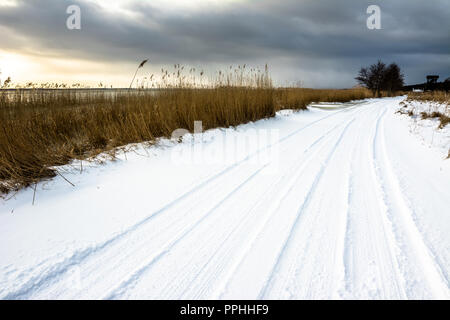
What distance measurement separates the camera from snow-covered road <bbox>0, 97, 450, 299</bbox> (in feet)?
4.44

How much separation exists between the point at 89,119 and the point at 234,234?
486 centimetres

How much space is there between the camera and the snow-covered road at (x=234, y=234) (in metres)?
1.35

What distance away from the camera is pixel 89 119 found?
5.42 meters

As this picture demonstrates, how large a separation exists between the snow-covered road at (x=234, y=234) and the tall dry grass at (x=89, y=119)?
0.47 m

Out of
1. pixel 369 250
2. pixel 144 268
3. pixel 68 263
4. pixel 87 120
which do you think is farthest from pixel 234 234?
pixel 87 120

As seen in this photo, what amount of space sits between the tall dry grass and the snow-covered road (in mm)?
474

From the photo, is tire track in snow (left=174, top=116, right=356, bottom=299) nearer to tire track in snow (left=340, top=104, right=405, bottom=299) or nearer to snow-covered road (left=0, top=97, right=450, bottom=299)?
snow-covered road (left=0, top=97, right=450, bottom=299)

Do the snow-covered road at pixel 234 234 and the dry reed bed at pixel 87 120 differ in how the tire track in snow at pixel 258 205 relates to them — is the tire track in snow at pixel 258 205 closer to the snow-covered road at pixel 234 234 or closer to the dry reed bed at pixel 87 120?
the snow-covered road at pixel 234 234

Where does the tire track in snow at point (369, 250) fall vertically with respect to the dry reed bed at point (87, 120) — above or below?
below

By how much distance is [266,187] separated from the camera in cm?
267

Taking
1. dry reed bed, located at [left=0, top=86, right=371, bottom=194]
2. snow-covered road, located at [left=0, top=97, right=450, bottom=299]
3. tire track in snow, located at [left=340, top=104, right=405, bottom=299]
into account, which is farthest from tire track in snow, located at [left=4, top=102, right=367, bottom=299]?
dry reed bed, located at [left=0, top=86, right=371, bottom=194]

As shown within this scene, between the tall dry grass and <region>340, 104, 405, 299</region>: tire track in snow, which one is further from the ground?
the tall dry grass

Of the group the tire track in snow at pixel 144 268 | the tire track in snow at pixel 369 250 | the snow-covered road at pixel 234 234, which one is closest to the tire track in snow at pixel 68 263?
the snow-covered road at pixel 234 234
